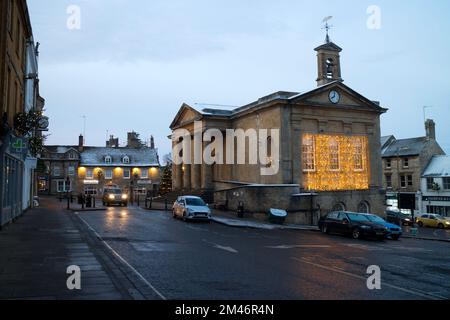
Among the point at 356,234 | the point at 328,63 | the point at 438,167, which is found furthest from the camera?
the point at 438,167

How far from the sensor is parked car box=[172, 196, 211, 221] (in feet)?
88.5

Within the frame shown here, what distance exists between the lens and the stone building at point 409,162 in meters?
56.6

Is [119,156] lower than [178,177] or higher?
higher

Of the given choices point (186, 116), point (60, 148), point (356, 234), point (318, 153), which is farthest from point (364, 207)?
point (60, 148)

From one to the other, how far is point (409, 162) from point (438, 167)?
3.89 metres

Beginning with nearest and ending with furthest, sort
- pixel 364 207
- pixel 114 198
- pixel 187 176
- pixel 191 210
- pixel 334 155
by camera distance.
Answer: pixel 191 210 → pixel 334 155 → pixel 364 207 → pixel 114 198 → pixel 187 176

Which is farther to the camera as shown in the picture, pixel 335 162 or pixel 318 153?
pixel 335 162

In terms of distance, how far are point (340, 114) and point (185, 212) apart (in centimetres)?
1819

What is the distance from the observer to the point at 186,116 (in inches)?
1969

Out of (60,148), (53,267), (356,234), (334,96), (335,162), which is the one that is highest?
(334,96)

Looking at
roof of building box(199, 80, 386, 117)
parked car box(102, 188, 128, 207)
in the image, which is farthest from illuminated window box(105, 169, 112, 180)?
roof of building box(199, 80, 386, 117)

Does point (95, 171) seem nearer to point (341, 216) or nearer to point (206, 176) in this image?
point (206, 176)
